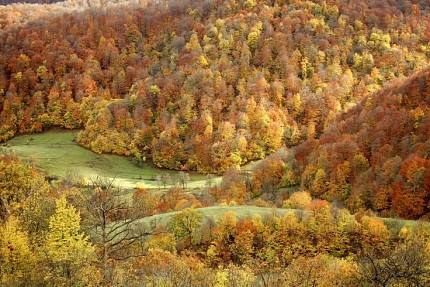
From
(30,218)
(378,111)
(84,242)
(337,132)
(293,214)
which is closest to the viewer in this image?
(84,242)

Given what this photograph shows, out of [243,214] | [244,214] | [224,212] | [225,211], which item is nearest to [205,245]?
[224,212]

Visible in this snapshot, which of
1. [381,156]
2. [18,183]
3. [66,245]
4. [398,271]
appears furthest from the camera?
[381,156]

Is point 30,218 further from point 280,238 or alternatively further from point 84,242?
point 280,238

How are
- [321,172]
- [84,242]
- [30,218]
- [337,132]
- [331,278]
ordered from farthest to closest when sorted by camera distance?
[337,132] < [321,172] < [30,218] < [331,278] < [84,242]

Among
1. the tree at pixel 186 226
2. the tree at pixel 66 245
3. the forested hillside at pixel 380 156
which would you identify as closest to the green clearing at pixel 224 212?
the tree at pixel 186 226

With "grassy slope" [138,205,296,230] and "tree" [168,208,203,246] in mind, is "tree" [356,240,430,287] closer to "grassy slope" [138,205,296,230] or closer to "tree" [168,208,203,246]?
"grassy slope" [138,205,296,230]

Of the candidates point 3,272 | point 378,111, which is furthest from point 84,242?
point 378,111

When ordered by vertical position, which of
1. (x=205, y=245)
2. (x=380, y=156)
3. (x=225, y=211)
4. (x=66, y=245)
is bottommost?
(x=205, y=245)

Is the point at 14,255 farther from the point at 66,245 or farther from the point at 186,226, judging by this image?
the point at 186,226

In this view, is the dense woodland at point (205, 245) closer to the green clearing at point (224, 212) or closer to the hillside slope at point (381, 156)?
the green clearing at point (224, 212)
